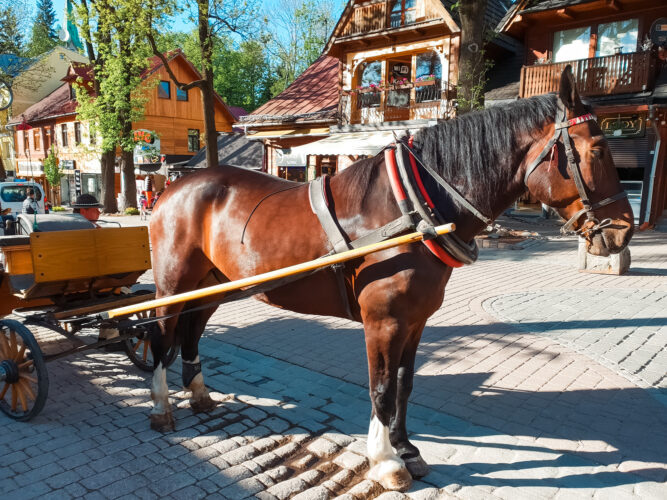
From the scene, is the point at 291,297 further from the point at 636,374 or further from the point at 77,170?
the point at 77,170

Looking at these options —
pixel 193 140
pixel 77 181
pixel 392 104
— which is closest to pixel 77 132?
pixel 77 181

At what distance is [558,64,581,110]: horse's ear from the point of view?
229cm

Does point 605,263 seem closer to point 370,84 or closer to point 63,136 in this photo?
point 370,84

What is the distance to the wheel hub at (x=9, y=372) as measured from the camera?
347 centimetres

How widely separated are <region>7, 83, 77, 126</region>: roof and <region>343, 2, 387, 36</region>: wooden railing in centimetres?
2192

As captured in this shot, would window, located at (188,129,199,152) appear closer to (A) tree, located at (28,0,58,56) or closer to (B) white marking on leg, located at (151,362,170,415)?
(A) tree, located at (28,0,58,56)

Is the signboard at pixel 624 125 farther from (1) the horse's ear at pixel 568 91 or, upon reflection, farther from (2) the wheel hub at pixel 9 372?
(2) the wheel hub at pixel 9 372

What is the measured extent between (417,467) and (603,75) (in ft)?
52.3

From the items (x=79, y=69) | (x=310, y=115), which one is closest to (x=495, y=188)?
(x=310, y=115)

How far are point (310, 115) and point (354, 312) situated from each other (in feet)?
60.6

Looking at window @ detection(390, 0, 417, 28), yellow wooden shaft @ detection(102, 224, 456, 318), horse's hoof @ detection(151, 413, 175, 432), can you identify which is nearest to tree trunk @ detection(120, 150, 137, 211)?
window @ detection(390, 0, 417, 28)

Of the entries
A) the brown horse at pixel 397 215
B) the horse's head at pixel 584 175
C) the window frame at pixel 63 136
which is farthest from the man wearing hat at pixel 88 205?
the window frame at pixel 63 136

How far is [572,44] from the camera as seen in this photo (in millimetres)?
16578

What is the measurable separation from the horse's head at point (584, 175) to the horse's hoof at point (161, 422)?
9.56 feet
